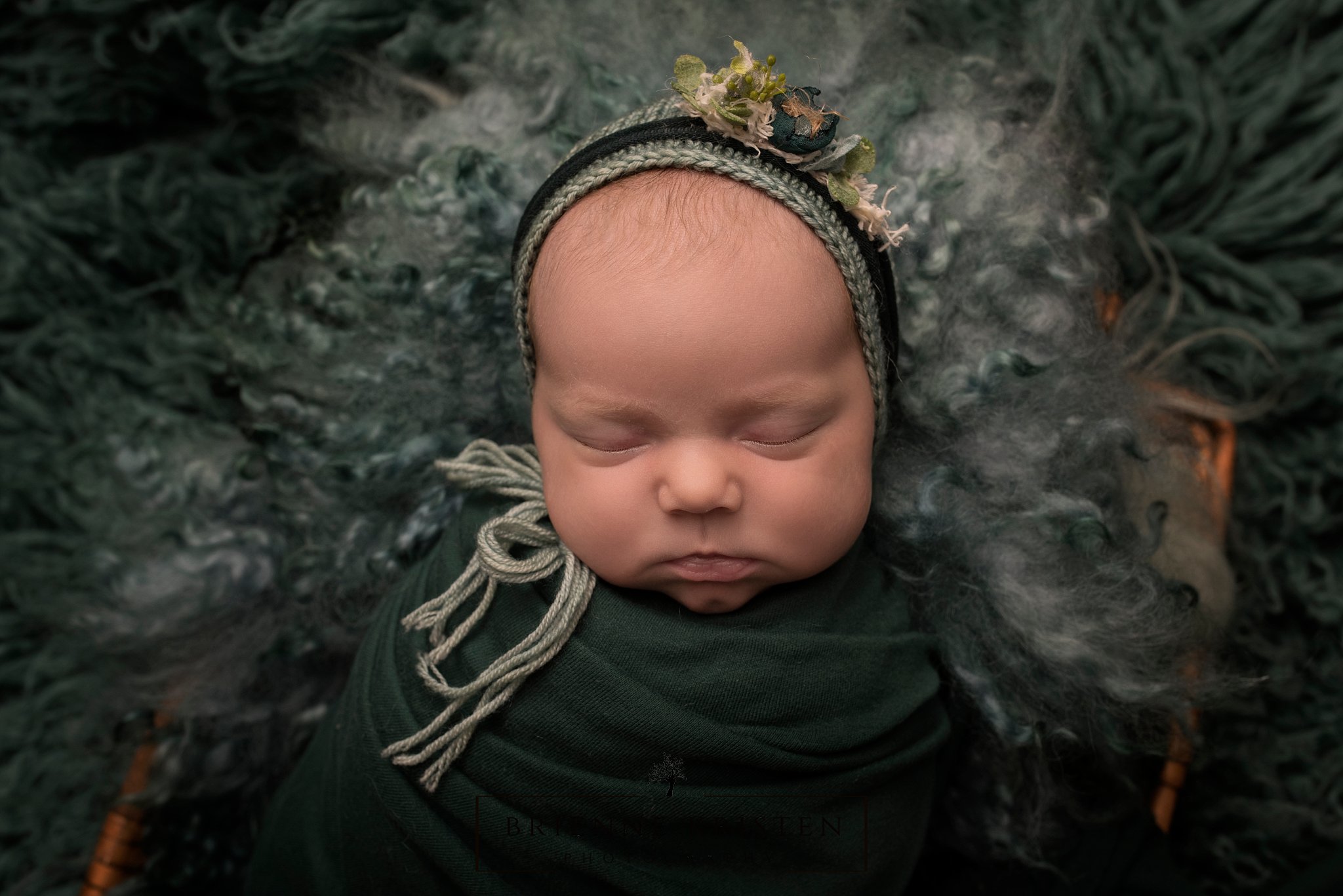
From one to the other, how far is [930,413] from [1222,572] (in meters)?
0.33

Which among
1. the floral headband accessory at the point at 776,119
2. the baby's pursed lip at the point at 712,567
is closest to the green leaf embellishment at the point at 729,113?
the floral headband accessory at the point at 776,119

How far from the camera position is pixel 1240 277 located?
44.3 inches

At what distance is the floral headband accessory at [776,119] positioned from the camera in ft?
2.63

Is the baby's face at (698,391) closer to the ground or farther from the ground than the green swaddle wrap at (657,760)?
farther from the ground

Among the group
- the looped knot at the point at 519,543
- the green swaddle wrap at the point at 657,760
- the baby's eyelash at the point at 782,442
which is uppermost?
the baby's eyelash at the point at 782,442

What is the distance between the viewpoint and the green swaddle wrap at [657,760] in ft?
2.74

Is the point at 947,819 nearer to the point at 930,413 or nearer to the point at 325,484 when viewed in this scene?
the point at 930,413

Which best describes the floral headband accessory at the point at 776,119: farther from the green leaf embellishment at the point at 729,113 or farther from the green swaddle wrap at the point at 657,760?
the green swaddle wrap at the point at 657,760

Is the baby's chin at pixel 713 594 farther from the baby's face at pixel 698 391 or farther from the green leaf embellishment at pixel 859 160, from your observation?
the green leaf embellishment at pixel 859 160

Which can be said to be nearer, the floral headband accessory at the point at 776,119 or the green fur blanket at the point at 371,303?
the floral headband accessory at the point at 776,119

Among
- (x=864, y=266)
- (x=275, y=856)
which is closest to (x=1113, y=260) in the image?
(x=864, y=266)

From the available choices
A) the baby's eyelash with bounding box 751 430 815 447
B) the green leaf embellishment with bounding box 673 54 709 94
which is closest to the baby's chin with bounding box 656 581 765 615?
the baby's eyelash with bounding box 751 430 815 447

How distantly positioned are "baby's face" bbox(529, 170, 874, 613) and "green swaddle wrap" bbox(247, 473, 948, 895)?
44 mm

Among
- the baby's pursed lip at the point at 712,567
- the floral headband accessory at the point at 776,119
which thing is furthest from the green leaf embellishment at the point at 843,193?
the baby's pursed lip at the point at 712,567
